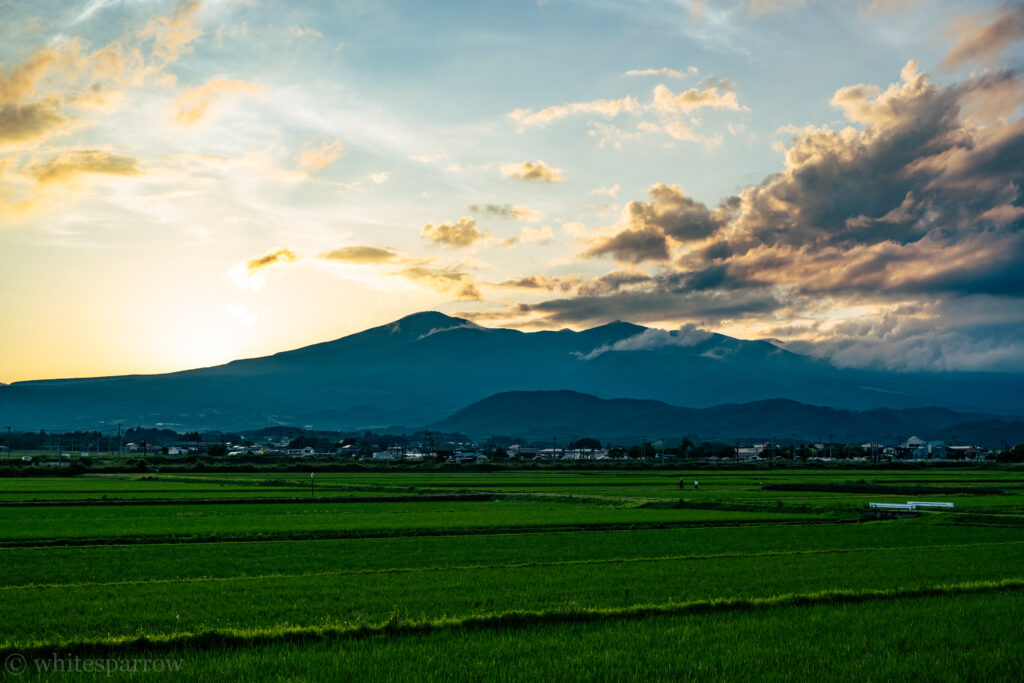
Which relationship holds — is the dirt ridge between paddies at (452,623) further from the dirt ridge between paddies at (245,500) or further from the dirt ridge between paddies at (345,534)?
the dirt ridge between paddies at (245,500)

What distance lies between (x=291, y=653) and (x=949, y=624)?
470 inches

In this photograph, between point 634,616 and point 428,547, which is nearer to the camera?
point 634,616

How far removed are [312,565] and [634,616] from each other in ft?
35.8

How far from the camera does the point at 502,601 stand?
1593cm

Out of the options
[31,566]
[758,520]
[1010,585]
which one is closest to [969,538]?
[758,520]

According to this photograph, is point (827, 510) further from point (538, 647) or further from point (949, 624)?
point (538, 647)

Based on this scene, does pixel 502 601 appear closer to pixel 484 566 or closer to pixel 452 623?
pixel 452 623

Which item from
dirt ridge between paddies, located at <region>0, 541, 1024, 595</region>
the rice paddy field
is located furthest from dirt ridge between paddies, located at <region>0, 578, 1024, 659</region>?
dirt ridge between paddies, located at <region>0, 541, 1024, 595</region>

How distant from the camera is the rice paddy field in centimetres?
1138

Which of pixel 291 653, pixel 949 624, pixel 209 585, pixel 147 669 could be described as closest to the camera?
pixel 147 669

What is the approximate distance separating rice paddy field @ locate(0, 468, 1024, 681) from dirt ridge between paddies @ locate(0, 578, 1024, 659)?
40mm

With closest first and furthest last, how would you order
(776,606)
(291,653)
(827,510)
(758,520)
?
1. (291,653)
2. (776,606)
3. (758,520)
4. (827,510)

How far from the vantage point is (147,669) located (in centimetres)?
1091

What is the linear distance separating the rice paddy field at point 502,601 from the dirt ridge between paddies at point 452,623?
0.04 meters
